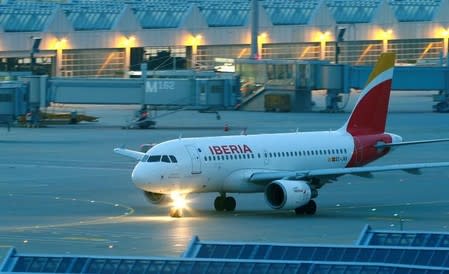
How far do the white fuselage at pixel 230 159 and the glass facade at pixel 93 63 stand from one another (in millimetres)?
90658

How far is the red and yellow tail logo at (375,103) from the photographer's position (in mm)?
50312

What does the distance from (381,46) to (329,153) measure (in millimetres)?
100234

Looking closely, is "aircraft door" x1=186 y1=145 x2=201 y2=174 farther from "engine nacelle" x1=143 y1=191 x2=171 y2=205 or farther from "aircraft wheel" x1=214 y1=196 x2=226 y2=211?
"aircraft wheel" x1=214 y1=196 x2=226 y2=211

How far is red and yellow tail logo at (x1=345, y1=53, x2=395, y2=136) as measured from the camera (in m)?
50.3

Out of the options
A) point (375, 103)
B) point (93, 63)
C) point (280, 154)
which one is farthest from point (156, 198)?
point (93, 63)

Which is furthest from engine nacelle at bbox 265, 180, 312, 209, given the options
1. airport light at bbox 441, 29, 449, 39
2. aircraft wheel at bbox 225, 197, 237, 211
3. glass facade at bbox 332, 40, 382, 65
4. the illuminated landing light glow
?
glass facade at bbox 332, 40, 382, 65

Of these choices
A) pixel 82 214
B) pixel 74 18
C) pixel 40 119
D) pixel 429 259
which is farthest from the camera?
pixel 74 18

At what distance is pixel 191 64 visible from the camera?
476 ft

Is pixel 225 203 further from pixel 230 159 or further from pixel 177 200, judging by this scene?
pixel 177 200

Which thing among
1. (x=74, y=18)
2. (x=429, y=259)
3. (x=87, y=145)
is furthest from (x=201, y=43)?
(x=429, y=259)

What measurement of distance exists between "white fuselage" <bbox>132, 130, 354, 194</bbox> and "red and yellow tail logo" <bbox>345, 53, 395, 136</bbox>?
58.2 inches

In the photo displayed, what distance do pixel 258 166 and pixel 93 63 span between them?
3761 inches

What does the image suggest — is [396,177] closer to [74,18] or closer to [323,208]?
[323,208]

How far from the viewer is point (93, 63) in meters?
140
